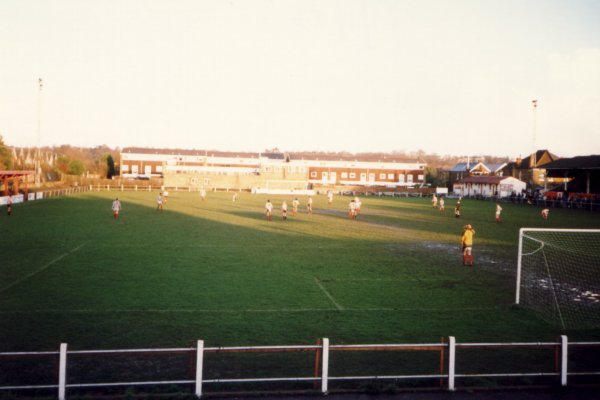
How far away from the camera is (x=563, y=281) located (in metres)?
15.8

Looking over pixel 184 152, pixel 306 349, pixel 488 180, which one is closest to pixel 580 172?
pixel 488 180

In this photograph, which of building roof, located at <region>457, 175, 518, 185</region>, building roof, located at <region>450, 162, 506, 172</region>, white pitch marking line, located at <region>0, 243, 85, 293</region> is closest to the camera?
white pitch marking line, located at <region>0, 243, 85, 293</region>

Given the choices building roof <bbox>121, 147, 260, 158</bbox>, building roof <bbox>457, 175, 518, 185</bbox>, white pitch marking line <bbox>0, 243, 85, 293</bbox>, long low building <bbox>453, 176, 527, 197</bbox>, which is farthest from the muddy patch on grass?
building roof <bbox>121, 147, 260, 158</bbox>

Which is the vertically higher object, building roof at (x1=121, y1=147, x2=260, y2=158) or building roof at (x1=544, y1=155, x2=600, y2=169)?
building roof at (x1=121, y1=147, x2=260, y2=158)

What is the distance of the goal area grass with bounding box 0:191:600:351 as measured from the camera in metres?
10.1

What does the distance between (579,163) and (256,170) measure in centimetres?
5303

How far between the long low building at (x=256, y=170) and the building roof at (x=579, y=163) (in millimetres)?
35921

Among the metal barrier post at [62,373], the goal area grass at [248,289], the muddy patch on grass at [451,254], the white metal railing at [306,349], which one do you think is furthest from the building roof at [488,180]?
the metal barrier post at [62,373]

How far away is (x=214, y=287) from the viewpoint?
13875 mm

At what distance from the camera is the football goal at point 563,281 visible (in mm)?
12125

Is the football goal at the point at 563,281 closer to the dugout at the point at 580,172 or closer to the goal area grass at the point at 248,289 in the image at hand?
the goal area grass at the point at 248,289

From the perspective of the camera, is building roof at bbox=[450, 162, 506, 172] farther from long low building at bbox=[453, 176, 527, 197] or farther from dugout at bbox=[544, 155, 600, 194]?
dugout at bbox=[544, 155, 600, 194]

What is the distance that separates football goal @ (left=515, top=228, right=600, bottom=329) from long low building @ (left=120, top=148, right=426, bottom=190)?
205 ft

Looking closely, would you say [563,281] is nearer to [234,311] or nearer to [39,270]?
[234,311]
